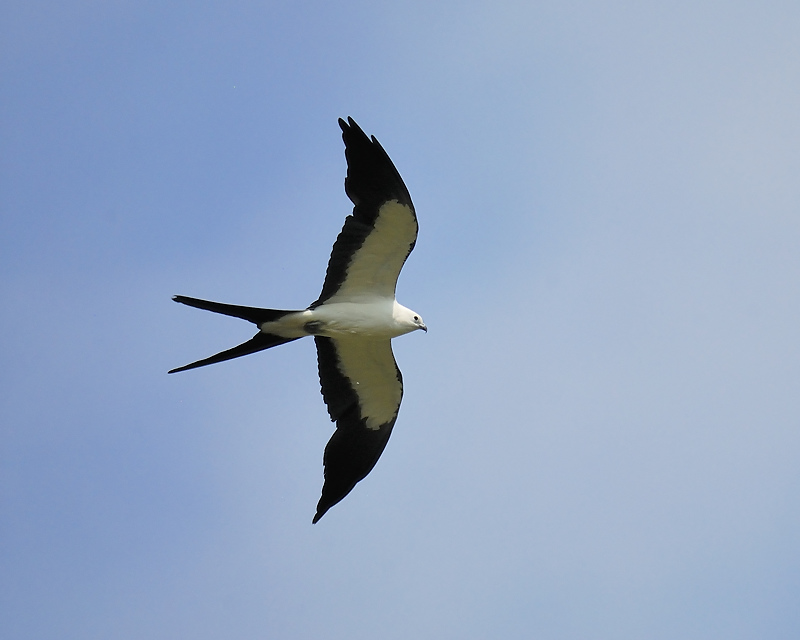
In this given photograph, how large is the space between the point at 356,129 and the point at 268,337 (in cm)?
258

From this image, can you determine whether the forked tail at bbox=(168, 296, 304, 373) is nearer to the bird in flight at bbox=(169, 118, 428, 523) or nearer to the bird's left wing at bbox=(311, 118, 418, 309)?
the bird in flight at bbox=(169, 118, 428, 523)

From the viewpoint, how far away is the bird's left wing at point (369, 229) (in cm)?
976

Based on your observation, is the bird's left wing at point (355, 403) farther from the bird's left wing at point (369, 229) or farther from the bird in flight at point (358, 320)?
the bird's left wing at point (369, 229)

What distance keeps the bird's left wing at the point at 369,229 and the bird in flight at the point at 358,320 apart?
1 centimetres

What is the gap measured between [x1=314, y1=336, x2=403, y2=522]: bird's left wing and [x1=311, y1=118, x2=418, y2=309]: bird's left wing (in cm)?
73

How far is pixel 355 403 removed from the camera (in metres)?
11.3

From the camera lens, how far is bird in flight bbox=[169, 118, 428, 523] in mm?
9812

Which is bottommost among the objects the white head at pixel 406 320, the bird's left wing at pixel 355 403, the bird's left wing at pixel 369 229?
the bird's left wing at pixel 355 403

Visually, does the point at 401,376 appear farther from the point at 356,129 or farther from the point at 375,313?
the point at 356,129

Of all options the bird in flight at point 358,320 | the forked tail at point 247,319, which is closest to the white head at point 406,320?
the bird in flight at point 358,320

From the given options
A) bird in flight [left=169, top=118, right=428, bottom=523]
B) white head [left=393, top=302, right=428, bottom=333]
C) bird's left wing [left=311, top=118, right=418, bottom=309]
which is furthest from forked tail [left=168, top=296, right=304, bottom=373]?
white head [left=393, top=302, right=428, bottom=333]

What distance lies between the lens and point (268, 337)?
404 inches

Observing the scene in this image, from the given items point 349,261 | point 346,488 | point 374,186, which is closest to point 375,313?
point 349,261

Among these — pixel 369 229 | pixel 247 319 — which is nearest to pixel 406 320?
pixel 369 229
